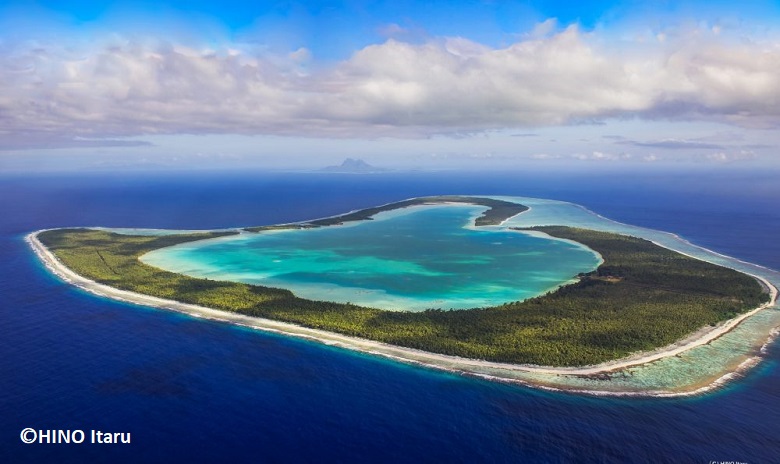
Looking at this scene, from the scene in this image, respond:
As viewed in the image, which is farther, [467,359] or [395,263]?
[395,263]

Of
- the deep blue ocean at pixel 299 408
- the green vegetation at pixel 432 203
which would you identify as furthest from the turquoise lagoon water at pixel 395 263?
the deep blue ocean at pixel 299 408

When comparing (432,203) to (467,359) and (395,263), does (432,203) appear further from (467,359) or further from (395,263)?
(467,359)

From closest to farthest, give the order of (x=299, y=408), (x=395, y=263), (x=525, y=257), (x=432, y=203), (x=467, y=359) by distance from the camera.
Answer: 1. (x=299, y=408)
2. (x=467, y=359)
3. (x=395, y=263)
4. (x=525, y=257)
5. (x=432, y=203)

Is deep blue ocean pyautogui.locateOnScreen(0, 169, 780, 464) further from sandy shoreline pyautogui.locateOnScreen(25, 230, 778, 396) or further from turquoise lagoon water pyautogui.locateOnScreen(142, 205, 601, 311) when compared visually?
turquoise lagoon water pyautogui.locateOnScreen(142, 205, 601, 311)

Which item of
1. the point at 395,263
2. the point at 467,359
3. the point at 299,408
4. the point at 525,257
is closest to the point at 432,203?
the point at 525,257

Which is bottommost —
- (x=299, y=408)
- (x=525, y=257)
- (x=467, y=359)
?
(x=299, y=408)

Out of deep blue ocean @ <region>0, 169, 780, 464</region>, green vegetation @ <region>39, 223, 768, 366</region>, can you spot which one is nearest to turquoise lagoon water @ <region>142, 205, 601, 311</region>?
green vegetation @ <region>39, 223, 768, 366</region>

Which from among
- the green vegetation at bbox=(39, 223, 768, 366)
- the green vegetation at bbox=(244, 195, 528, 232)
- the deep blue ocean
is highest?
the green vegetation at bbox=(244, 195, 528, 232)
